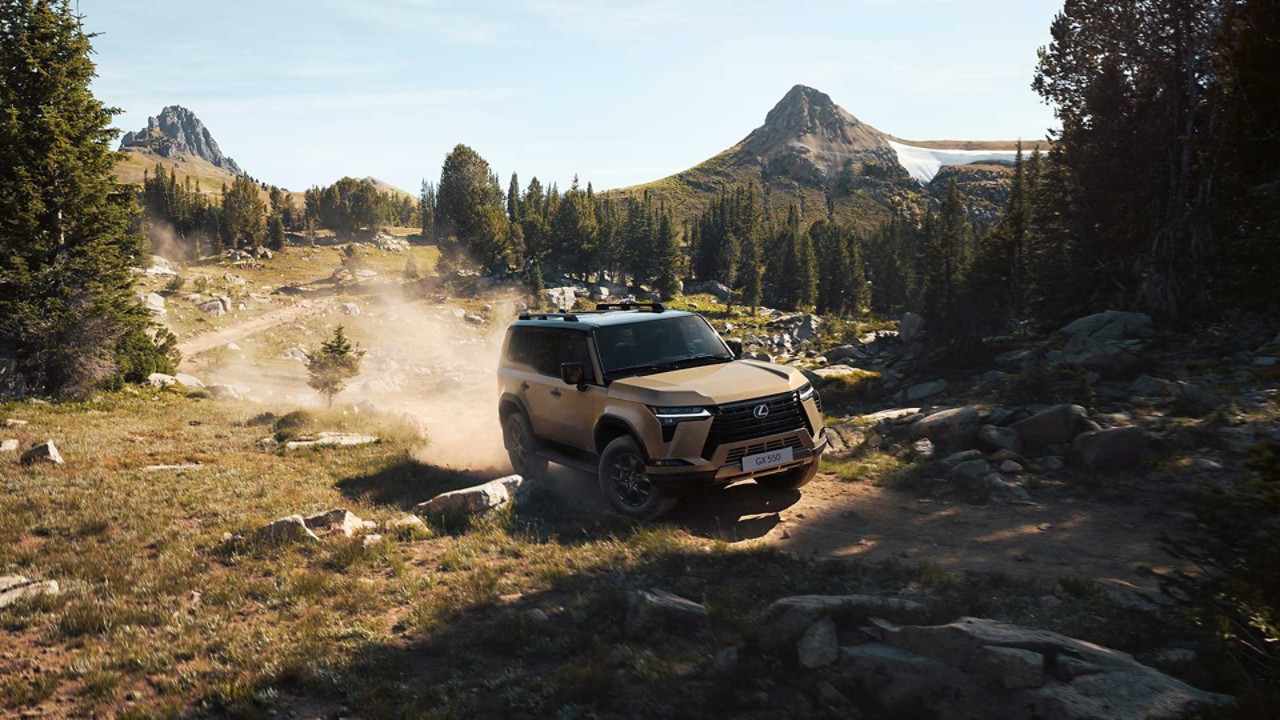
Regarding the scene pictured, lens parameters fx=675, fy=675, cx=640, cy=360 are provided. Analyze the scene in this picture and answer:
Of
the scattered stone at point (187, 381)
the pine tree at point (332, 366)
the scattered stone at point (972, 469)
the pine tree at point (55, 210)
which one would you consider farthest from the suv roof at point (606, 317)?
→ the scattered stone at point (187, 381)

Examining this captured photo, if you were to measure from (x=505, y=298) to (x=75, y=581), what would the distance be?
76.9m

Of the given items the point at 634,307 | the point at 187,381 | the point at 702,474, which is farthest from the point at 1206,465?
the point at 187,381

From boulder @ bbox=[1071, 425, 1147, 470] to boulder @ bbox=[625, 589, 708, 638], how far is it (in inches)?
327

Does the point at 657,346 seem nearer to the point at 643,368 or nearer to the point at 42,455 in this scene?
the point at 643,368

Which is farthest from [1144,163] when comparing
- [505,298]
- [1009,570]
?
[505,298]

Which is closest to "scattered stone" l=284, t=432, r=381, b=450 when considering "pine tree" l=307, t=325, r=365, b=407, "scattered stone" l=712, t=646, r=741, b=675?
"pine tree" l=307, t=325, r=365, b=407

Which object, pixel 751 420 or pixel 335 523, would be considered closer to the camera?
pixel 751 420

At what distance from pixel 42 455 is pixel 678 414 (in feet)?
41.8

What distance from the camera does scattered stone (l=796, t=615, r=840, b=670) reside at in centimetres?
463

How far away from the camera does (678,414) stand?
8.32m

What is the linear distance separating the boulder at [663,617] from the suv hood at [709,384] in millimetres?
2927

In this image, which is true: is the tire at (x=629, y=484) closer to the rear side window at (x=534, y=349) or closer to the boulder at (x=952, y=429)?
the rear side window at (x=534, y=349)

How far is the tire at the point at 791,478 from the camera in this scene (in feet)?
31.1

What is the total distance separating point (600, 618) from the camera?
617 cm
